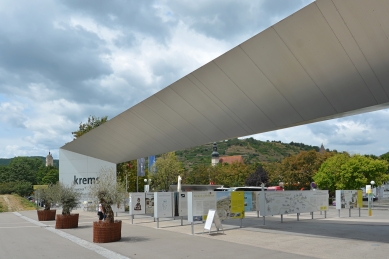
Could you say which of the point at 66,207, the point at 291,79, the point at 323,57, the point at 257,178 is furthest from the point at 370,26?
the point at 257,178

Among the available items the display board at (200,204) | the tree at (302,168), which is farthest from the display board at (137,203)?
the tree at (302,168)

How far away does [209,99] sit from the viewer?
14555 millimetres

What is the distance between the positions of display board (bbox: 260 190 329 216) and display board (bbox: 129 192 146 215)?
6.26 m

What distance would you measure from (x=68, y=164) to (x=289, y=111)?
74.3 feet

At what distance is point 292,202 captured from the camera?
59.5ft

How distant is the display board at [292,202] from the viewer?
55.9 ft

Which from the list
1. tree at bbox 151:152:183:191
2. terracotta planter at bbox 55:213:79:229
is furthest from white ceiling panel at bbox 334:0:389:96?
tree at bbox 151:152:183:191

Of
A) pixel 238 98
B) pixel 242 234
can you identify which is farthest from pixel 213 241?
pixel 238 98

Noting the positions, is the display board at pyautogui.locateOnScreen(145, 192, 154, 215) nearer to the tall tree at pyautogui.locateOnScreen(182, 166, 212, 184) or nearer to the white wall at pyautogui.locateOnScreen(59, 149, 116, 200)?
the white wall at pyautogui.locateOnScreen(59, 149, 116, 200)

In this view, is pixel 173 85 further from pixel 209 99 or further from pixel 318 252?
pixel 318 252

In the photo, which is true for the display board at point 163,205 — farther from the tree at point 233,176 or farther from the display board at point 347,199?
the tree at point 233,176

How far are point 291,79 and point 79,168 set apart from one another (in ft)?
76.6

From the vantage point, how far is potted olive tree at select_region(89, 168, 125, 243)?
41.2 ft

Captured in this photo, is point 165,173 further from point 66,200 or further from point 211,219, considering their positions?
point 211,219
